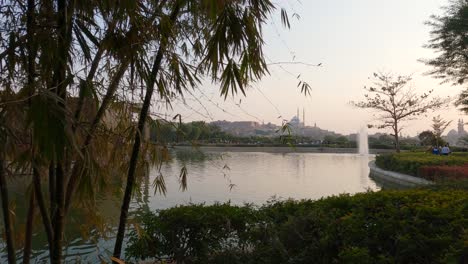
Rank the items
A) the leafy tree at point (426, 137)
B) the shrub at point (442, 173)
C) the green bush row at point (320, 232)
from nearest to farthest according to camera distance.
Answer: the green bush row at point (320, 232), the shrub at point (442, 173), the leafy tree at point (426, 137)

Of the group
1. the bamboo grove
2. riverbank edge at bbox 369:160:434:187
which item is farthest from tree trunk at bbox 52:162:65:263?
riverbank edge at bbox 369:160:434:187

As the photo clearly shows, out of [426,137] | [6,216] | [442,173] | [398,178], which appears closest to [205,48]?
[6,216]

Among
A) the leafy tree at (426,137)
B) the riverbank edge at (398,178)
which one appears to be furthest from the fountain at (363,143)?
the riverbank edge at (398,178)

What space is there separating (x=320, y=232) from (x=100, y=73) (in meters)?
1.95

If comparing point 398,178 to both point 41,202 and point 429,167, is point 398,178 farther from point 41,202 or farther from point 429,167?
point 41,202

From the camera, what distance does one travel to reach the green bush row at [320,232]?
8.64 feet

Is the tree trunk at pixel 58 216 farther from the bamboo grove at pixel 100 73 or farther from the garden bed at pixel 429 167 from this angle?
the garden bed at pixel 429 167

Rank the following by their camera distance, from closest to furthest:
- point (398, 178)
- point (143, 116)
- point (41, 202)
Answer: point (41, 202)
point (143, 116)
point (398, 178)

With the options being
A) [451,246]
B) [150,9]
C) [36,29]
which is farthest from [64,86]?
[451,246]

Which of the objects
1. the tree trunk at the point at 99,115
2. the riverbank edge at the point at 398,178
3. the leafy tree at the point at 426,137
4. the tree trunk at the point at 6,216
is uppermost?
the leafy tree at the point at 426,137

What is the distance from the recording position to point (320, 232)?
306 centimetres

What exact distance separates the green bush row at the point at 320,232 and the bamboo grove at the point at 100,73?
599 millimetres

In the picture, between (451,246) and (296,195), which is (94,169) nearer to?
(451,246)

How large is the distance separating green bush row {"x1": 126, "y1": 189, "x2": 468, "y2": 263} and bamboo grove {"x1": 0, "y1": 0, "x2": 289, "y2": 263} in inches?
23.6
